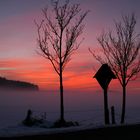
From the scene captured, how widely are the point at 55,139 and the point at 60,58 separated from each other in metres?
18.2

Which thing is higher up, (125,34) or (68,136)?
(125,34)

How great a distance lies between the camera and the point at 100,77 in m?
17.5

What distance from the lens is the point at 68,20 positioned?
28016 millimetres

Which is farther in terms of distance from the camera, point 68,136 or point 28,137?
point 68,136

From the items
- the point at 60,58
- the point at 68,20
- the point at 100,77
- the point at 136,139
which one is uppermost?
the point at 68,20

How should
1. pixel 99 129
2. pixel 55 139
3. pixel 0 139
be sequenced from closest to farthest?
1. pixel 0 139
2. pixel 55 139
3. pixel 99 129

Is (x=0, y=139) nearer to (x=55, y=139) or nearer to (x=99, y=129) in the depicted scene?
(x=55, y=139)

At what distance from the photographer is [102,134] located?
9766 mm

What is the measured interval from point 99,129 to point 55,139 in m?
1.51

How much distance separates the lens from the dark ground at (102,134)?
28.7 ft

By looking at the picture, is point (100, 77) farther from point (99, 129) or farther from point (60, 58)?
point (60, 58)

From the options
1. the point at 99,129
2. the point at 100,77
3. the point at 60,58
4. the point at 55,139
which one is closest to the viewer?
the point at 55,139

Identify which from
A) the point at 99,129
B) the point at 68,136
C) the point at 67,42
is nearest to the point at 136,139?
the point at 99,129

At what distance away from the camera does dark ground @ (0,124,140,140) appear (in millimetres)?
8755
